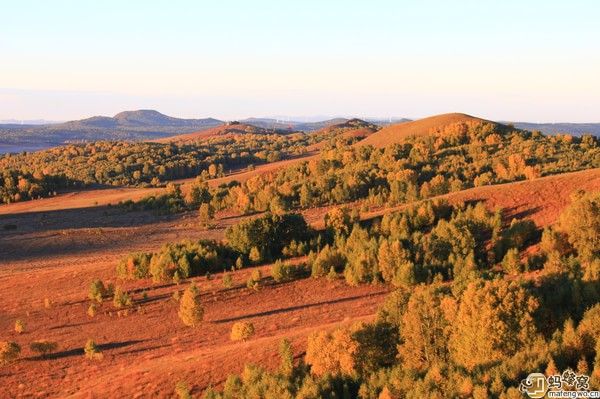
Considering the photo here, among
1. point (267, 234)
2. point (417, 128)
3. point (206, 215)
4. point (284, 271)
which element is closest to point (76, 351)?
point (284, 271)

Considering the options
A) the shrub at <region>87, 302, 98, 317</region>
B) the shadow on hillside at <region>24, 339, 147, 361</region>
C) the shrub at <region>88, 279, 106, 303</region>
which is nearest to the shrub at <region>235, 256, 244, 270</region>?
the shrub at <region>88, 279, 106, 303</region>

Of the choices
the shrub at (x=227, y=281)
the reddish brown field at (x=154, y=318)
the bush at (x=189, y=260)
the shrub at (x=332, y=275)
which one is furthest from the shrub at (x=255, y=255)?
the shrub at (x=332, y=275)

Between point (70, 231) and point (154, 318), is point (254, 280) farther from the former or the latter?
point (70, 231)

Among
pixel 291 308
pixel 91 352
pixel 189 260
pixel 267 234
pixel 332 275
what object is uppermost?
pixel 267 234

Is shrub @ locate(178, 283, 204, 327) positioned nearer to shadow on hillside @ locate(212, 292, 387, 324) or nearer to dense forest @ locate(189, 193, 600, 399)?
→ shadow on hillside @ locate(212, 292, 387, 324)

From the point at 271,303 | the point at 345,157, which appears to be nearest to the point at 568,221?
the point at 271,303

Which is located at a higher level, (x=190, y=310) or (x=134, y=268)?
(x=190, y=310)

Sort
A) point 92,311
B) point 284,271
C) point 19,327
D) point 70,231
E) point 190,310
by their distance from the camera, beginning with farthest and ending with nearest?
point 70,231, point 284,271, point 92,311, point 19,327, point 190,310
